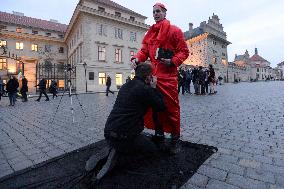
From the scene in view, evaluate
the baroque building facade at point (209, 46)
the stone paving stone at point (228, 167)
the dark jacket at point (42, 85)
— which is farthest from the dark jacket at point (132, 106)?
the baroque building facade at point (209, 46)

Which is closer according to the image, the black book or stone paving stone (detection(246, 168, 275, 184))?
stone paving stone (detection(246, 168, 275, 184))

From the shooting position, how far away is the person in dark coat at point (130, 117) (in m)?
2.88

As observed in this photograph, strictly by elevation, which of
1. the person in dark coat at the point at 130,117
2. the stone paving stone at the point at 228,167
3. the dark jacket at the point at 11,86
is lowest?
the stone paving stone at the point at 228,167

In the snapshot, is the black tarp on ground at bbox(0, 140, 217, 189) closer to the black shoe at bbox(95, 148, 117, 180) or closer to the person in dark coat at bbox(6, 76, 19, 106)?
the black shoe at bbox(95, 148, 117, 180)

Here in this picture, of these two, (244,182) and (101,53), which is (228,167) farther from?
(101,53)

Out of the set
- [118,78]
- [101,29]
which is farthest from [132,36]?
[118,78]

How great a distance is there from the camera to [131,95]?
293 centimetres

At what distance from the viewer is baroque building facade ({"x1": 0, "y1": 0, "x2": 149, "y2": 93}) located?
29906 millimetres

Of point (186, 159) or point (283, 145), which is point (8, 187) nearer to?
point (186, 159)

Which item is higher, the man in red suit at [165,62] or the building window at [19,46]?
the building window at [19,46]

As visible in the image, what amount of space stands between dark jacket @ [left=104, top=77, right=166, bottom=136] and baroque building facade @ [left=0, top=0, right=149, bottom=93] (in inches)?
873

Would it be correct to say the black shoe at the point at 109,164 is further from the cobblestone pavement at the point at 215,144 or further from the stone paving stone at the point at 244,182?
the stone paving stone at the point at 244,182

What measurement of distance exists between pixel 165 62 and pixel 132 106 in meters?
0.88

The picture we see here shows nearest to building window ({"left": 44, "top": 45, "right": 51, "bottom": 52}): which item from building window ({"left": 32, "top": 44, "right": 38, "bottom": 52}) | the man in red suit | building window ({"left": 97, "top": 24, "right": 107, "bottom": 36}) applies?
building window ({"left": 32, "top": 44, "right": 38, "bottom": 52})
